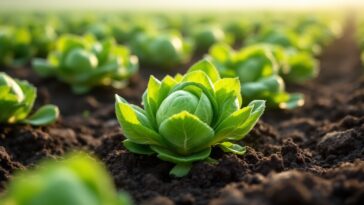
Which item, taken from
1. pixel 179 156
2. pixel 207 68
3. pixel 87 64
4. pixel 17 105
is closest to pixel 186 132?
pixel 179 156

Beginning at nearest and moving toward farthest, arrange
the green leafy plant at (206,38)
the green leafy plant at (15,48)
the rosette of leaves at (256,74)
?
the rosette of leaves at (256,74) → the green leafy plant at (15,48) → the green leafy plant at (206,38)

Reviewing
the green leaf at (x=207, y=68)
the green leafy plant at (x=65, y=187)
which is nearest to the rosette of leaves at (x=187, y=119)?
the green leaf at (x=207, y=68)

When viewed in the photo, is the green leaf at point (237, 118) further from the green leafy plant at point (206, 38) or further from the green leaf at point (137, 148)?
the green leafy plant at point (206, 38)

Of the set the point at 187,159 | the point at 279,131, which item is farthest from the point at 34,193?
the point at 279,131

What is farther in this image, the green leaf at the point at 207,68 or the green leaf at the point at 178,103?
the green leaf at the point at 207,68

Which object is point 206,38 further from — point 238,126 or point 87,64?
point 238,126

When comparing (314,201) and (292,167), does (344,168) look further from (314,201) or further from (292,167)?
(314,201)

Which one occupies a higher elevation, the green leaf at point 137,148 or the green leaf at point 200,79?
the green leaf at point 200,79

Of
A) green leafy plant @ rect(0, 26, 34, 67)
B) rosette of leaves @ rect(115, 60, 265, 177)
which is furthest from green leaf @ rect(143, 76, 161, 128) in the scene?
green leafy plant @ rect(0, 26, 34, 67)
